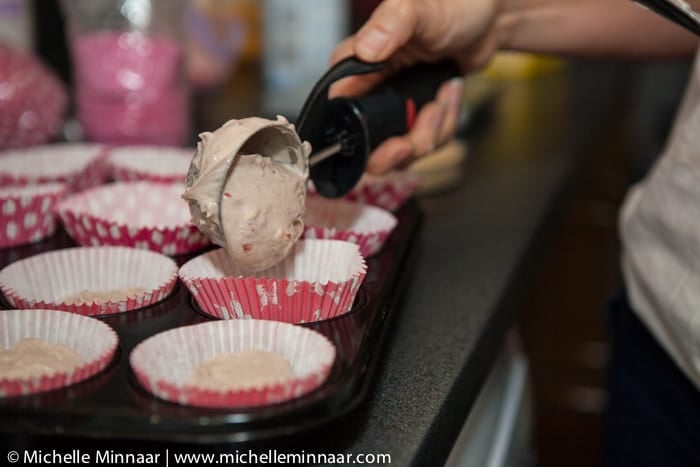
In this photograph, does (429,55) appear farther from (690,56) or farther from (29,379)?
(29,379)

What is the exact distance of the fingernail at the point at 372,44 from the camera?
2.96ft

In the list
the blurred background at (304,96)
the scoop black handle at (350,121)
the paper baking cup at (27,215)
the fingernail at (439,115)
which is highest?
the scoop black handle at (350,121)

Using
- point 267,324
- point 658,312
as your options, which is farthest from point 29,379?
point 658,312

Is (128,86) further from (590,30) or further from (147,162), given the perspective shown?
(590,30)

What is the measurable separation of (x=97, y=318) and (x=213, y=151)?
0.18 metres

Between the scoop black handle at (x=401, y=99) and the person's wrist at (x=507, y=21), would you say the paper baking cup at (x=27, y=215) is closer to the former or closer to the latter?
the scoop black handle at (x=401, y=99)

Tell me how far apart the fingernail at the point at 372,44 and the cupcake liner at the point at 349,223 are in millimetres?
185

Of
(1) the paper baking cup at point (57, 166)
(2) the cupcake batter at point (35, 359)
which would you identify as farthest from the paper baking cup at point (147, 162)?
(2) the cupcake batter at point (35, 359)

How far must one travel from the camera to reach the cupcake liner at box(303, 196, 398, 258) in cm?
97

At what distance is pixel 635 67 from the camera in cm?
253

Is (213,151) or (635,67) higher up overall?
(213,151)

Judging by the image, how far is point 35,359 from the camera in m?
0.72

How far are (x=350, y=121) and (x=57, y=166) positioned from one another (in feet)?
1.76

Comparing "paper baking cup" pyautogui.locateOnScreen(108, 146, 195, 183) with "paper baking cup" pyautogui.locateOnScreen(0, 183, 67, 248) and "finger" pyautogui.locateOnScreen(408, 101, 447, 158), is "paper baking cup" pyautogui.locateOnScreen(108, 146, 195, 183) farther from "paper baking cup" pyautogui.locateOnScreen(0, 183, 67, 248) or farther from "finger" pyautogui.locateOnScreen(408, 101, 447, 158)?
"finger" pyautogui.locateOnScreen(408, 101, 447, 158)
